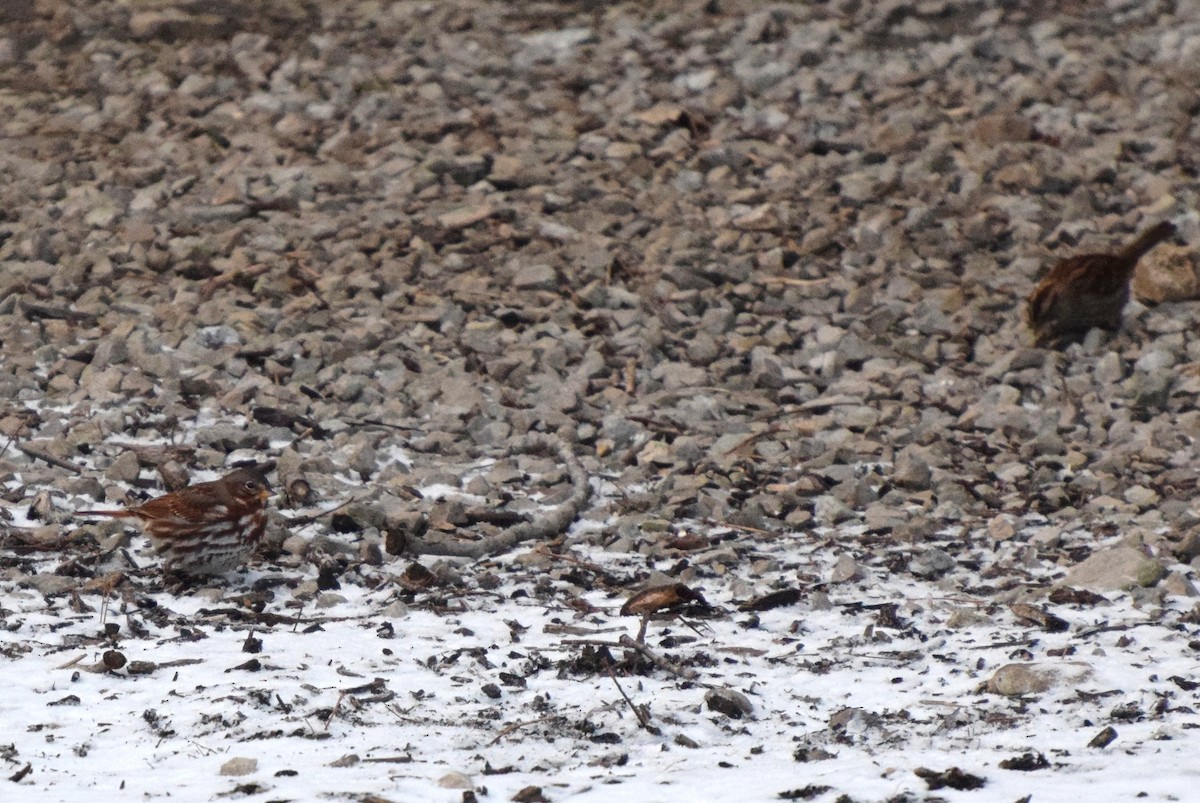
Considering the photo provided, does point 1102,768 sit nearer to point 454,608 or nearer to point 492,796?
point 492,796

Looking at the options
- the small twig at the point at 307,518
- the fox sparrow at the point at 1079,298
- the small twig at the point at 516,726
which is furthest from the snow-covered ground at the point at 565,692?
the fox sparrow at the point at 1079,298

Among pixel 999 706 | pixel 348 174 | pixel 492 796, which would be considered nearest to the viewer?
pixel 492 796

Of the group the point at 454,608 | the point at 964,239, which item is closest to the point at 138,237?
the point at 454,608

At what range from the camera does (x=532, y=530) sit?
6.15 m

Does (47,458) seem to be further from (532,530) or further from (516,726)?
(516,726)

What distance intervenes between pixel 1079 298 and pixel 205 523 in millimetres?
4852

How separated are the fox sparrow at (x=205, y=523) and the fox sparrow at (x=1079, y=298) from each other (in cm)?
436

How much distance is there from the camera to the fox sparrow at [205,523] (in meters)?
5.31

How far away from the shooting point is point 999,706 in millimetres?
4648

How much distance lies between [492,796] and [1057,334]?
511 centimetres

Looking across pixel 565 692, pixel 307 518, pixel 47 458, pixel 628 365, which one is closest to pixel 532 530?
pixel 307 518

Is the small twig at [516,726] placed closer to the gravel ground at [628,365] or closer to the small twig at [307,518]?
the gravel ground at [628,365]

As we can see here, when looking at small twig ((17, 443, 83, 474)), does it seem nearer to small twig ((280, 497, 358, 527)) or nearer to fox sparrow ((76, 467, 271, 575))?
fox sparrow ((76, 467, 271, 575))

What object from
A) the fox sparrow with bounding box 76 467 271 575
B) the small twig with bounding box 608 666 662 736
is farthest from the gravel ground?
the fox sparrow with bounding box 76 467 271 575
